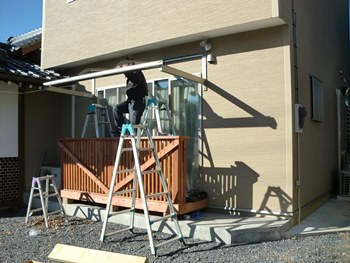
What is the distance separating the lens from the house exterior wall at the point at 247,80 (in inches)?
226

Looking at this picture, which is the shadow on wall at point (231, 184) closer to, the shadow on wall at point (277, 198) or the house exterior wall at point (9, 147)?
the shadow on wall at point (277, 198)

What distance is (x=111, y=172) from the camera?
645 centimetres

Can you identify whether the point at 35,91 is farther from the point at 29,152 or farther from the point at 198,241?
the point at 198,241

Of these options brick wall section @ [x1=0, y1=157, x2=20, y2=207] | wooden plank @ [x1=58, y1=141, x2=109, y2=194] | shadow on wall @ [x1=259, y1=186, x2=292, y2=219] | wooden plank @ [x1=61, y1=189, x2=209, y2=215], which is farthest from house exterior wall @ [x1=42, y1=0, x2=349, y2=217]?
brick wall section @ [x1=0, y1=157, x2=20, y2=207]

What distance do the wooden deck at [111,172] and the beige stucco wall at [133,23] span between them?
2032 mm

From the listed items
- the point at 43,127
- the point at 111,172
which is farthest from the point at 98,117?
the point at 111,172

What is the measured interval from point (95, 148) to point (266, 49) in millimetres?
3531

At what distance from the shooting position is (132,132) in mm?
5168

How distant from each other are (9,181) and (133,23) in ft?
14.4

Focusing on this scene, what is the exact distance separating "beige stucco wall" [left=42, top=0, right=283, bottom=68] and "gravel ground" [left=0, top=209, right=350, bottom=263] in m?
3.38

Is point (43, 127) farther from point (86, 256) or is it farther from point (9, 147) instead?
point (86, 256)

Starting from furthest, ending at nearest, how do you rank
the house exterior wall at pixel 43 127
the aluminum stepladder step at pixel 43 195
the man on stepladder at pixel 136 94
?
the house exterior wall at pixel 43 127, the man on stepladder at pixel 136 94, the aluminum stepladder step at pixel 43 195

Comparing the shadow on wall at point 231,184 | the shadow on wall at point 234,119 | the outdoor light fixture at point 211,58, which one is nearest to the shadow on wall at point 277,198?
the shadow on wall at point 231,184

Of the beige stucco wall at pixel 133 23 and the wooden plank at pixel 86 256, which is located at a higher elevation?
the beige stucco wall at pixel 133 23
